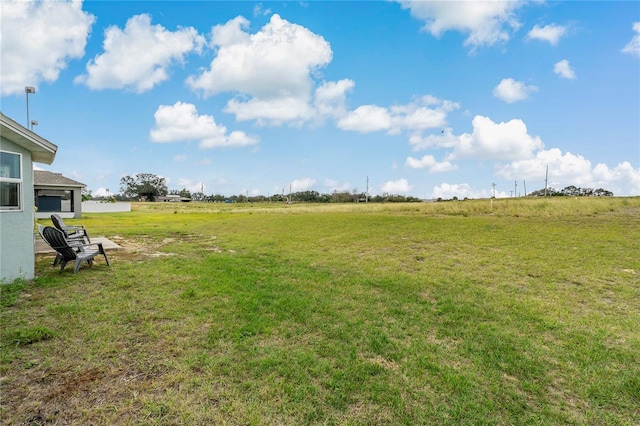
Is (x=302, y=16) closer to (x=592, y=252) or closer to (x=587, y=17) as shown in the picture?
(x=587, y=17)

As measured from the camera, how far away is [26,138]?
5.73 m

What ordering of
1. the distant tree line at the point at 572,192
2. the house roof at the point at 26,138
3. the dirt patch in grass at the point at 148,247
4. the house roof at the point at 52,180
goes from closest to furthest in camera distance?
the house roof at the point at 26,138 → the dirt patch in grass at the point at 148,247 → the house roof at the point at 52,180 → the distant tree line at the point at 572,192

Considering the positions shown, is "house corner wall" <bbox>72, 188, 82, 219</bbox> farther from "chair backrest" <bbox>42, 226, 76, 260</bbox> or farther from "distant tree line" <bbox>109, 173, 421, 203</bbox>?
"distant tree line" <bbox>109, 173, 421, 203</bbox>

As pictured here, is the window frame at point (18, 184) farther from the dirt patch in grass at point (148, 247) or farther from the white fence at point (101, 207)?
the white fence at point (101, 207)

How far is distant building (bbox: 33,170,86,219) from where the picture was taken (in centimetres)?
2433

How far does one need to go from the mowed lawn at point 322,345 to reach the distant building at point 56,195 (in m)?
22.8

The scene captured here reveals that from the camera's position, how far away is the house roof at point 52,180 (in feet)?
79.5

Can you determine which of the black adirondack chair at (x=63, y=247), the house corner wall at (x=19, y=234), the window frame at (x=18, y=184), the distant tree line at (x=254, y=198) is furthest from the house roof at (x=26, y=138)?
the distant tree line at (x=254, y=198)

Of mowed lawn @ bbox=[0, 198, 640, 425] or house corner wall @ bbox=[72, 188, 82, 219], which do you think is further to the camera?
house corner wall @ bbox=[72, 188, 82, 219]

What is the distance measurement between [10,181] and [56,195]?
25.6m

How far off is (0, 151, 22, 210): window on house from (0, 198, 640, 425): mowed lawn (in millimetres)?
1643

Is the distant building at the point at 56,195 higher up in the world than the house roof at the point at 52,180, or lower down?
lower down

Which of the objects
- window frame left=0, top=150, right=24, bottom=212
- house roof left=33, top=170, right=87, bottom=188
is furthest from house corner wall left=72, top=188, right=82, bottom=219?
window frame left=0, top=150, right=24, bottom=212

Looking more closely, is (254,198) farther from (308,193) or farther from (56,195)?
(56,195)
